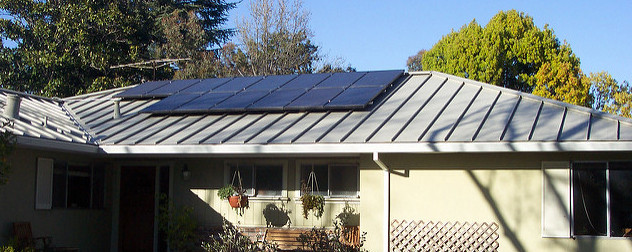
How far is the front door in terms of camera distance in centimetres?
1470

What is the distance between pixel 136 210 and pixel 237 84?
3.59m

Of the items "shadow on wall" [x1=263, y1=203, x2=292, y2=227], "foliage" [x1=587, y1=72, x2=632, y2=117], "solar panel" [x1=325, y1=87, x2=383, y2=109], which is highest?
"foliage" [x1=587, y1=72, x2=632, y2=117]

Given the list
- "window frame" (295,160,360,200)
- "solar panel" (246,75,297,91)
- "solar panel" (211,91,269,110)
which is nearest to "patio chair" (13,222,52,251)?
"solar panel" (211,91,269,110)

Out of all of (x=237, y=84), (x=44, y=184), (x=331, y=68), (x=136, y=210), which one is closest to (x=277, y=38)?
(x=331, y=68)

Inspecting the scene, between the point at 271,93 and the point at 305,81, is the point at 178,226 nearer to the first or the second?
the point at 271,93

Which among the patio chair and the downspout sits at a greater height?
the downspout

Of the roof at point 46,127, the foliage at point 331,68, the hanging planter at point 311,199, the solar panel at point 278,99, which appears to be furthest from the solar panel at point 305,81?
the foliage at point 331,68

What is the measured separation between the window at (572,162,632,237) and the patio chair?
859cm

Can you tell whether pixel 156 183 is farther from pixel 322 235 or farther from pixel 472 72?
pixel 472 72

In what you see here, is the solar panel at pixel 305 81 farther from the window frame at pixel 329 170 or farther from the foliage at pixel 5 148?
the foliage at pixel 5 148

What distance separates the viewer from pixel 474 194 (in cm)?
1127

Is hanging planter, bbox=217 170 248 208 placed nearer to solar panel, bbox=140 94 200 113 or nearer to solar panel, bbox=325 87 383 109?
solar panel, bbox=140 94 200 113

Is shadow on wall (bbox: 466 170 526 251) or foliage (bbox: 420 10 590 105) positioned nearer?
shadow on wall (bbox: 466 170 526 251)

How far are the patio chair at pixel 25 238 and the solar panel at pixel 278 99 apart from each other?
4.52 metres
